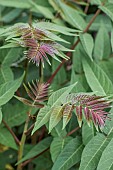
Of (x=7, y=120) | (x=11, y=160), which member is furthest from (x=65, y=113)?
(x=11, y=160)

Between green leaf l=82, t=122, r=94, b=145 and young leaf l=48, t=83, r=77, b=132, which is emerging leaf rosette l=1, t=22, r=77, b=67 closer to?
young leaf l=48, t=83, r=77, b=132

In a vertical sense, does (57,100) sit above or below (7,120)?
above

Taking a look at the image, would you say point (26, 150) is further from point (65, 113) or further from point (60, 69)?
point (65, 113)

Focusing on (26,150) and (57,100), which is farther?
(26,150)

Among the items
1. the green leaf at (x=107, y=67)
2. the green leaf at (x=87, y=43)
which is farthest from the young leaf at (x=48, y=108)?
the green leaf at (x=107, y=67)

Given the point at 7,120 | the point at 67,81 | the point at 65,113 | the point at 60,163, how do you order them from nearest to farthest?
the point at 65,113 < the point at 60,163 < the point at 7,120 < the point at 67,81

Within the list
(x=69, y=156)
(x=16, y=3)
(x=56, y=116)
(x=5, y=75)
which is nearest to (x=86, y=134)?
(x=69, y=156)
